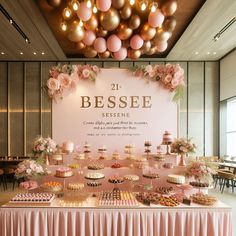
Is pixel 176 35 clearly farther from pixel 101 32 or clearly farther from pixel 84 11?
pixel 84 11

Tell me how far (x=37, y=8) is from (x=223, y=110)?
23.5 ft

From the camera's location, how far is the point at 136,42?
15.3 ft

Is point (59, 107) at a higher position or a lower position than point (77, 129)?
higher

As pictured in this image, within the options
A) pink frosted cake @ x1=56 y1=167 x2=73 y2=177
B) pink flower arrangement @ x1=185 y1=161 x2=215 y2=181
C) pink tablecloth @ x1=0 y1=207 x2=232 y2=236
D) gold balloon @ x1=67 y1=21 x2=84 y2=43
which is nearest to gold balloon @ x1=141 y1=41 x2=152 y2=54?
gold balloon @ x1=67 y1=21 x2=84 y2=43

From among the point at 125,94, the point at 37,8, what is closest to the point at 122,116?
the point at 125,94

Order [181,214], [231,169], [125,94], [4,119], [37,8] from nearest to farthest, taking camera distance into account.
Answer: [181,214]
[37,8]
[125,94]
[231,169]
[4,119]

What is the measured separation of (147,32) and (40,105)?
557 centimetres

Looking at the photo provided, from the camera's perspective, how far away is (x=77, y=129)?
583 centimetres

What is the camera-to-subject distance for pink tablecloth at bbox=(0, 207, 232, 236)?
2.87m

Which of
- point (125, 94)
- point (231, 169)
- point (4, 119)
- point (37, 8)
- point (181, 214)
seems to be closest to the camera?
point (181, 214)

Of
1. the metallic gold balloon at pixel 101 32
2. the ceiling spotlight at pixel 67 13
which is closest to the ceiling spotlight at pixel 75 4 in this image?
the ceiling spotlight at pixel 67 13

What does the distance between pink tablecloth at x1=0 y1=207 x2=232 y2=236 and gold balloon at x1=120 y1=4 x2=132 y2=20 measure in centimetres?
316

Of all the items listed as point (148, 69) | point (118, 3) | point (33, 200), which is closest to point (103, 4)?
point (118, 3)

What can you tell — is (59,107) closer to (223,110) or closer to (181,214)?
(181,214)
